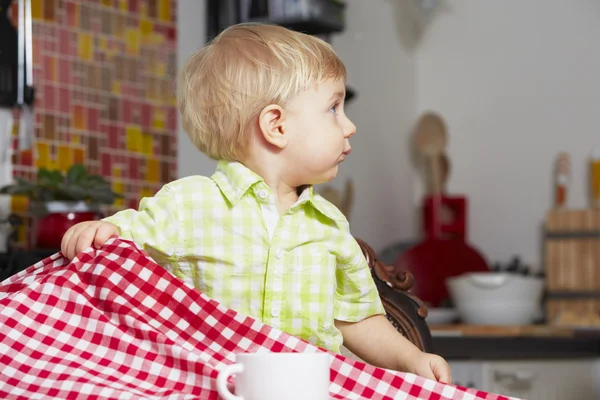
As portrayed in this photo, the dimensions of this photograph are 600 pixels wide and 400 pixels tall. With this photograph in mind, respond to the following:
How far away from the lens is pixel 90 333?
31.5 inches

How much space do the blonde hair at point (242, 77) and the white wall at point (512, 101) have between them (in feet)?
8.21

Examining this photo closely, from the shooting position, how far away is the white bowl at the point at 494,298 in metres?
2.92

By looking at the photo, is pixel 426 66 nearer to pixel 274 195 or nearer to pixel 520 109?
pixel 520 109

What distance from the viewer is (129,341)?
2.60 feet

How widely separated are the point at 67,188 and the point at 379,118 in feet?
5.63

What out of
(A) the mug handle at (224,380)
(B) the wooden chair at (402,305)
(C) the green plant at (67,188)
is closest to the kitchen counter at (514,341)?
(C) the green plant at (67,188)

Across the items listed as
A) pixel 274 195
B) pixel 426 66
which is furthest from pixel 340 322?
pixel 426 66

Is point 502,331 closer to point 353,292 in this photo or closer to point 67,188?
point 67,188

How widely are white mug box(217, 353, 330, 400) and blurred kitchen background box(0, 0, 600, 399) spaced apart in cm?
121

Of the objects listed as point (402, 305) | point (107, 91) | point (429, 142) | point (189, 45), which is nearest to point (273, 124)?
point (402, 305)

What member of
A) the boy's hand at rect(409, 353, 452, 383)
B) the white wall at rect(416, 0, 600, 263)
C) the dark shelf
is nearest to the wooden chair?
the boy's hand at rect(409, 353, 452, 383)

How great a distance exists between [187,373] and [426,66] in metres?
3.13

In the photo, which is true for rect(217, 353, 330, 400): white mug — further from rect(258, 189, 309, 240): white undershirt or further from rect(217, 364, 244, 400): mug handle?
rect(258, 189, 309, 240): white undershirt

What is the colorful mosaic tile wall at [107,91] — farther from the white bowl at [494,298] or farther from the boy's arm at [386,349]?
the boy's arm at [386,349]
